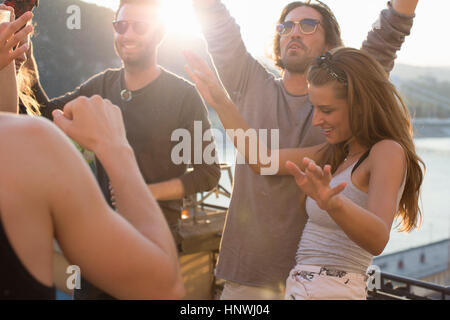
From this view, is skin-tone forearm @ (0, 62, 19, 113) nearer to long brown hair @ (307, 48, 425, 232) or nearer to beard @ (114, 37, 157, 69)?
beard @ (114, 37, 157, 69)

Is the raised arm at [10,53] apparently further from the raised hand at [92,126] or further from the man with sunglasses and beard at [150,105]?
the man with sunglasses and beard at [150,105]

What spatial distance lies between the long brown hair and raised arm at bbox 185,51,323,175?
285 millimetres

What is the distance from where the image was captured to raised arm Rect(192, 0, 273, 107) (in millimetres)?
1955

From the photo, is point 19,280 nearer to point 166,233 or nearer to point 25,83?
point 166,233

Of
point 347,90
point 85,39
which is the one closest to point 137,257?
point 347,90

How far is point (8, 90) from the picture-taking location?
1306 millimetres

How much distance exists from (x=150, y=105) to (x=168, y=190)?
0.45m

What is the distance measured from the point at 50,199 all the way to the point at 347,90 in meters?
1.25

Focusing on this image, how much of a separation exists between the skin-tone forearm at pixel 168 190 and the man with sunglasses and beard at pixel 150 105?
0.25 ft

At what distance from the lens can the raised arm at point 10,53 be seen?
110 centimetres

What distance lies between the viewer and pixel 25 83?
1945mm

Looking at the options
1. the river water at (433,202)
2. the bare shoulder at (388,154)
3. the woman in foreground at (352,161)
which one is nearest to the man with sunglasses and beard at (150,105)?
the woman in foreground at (352,161)

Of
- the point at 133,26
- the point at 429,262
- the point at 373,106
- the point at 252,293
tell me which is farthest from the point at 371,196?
the point at 429,262

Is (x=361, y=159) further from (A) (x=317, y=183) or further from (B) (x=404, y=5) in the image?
(B) (x=404, y=5)
